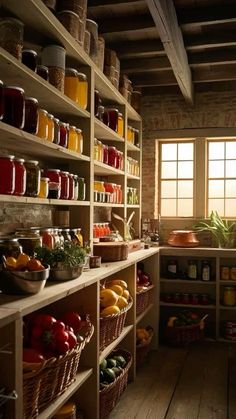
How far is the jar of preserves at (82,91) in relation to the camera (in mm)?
2965

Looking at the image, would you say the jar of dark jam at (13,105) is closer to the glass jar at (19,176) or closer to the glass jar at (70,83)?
the glass jar at (19,176)

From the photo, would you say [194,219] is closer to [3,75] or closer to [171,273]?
[171,273]

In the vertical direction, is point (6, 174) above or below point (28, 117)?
below

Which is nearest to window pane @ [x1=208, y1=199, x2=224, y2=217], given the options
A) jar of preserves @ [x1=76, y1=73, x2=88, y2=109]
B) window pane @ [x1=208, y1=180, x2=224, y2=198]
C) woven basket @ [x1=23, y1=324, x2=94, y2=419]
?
window pane @ [x1=208, y1=180, x2=224, y2=198]

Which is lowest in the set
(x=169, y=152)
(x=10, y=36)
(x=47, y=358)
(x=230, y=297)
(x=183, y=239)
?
(x=230, y=297)

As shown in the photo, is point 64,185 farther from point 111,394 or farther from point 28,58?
point 111,394

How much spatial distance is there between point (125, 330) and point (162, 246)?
6.08 feet

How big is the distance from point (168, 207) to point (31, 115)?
138 inches

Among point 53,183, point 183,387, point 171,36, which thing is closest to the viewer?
point 53,183

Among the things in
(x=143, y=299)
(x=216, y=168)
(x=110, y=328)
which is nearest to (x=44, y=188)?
(x=110, y=328)

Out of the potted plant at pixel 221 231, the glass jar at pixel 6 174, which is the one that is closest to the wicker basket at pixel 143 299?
the potted plant at pixel 221 231

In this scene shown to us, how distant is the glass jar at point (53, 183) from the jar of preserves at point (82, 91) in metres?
0.58

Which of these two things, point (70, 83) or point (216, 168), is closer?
point (70, 83)

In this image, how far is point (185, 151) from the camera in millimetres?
5480
